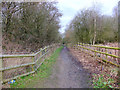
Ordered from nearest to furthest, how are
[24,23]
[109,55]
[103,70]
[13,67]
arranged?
[13,67], [103,70], [109,55], [24,23]

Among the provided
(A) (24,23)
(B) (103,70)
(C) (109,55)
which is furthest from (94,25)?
(B) (103,70)

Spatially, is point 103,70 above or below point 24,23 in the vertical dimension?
below

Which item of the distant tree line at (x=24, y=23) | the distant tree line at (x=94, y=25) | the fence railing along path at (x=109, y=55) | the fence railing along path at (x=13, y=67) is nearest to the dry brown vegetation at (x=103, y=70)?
the fence railing along path at (x=109, y=55)

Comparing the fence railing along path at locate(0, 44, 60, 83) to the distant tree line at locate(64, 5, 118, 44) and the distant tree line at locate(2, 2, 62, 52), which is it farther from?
the distant tree line at locate(64, 5, 118, 44)

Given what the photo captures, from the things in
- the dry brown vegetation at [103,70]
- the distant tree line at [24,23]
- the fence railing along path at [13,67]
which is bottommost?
the dry brown vegetation at [103,70]

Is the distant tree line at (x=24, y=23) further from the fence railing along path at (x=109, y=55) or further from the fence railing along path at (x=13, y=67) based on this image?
the fence railing along path at (x=109, y=55)

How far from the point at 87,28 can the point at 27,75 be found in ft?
58.8

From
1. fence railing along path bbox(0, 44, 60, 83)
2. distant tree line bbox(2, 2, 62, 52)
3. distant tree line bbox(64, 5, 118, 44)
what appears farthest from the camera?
distant tree line bbox(64, 5, 118, 44)

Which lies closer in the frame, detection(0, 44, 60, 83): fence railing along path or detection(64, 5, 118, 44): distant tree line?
detection(0, 44, 60, 83): fence railing along path

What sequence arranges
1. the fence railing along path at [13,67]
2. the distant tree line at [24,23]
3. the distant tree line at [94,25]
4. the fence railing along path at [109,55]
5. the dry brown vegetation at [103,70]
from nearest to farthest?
the fence railing along path at [13,67] → the dry brown vegetation at [103,70] → the fence railing along path at [109,55] → the distant tree line at [24,23] → the distant tree line at [94,25]

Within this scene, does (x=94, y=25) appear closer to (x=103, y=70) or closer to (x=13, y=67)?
(x=103, y=70)

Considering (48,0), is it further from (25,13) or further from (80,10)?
(80,10)

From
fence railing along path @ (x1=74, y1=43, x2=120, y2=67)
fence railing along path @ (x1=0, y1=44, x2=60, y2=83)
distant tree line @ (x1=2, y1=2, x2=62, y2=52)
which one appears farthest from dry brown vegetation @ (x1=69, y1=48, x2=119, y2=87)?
distant tree line @ (x1=2, y1=2, x2=62, y2=52)

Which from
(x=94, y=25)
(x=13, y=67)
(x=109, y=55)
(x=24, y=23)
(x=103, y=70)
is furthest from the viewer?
(x=94, y=25)
